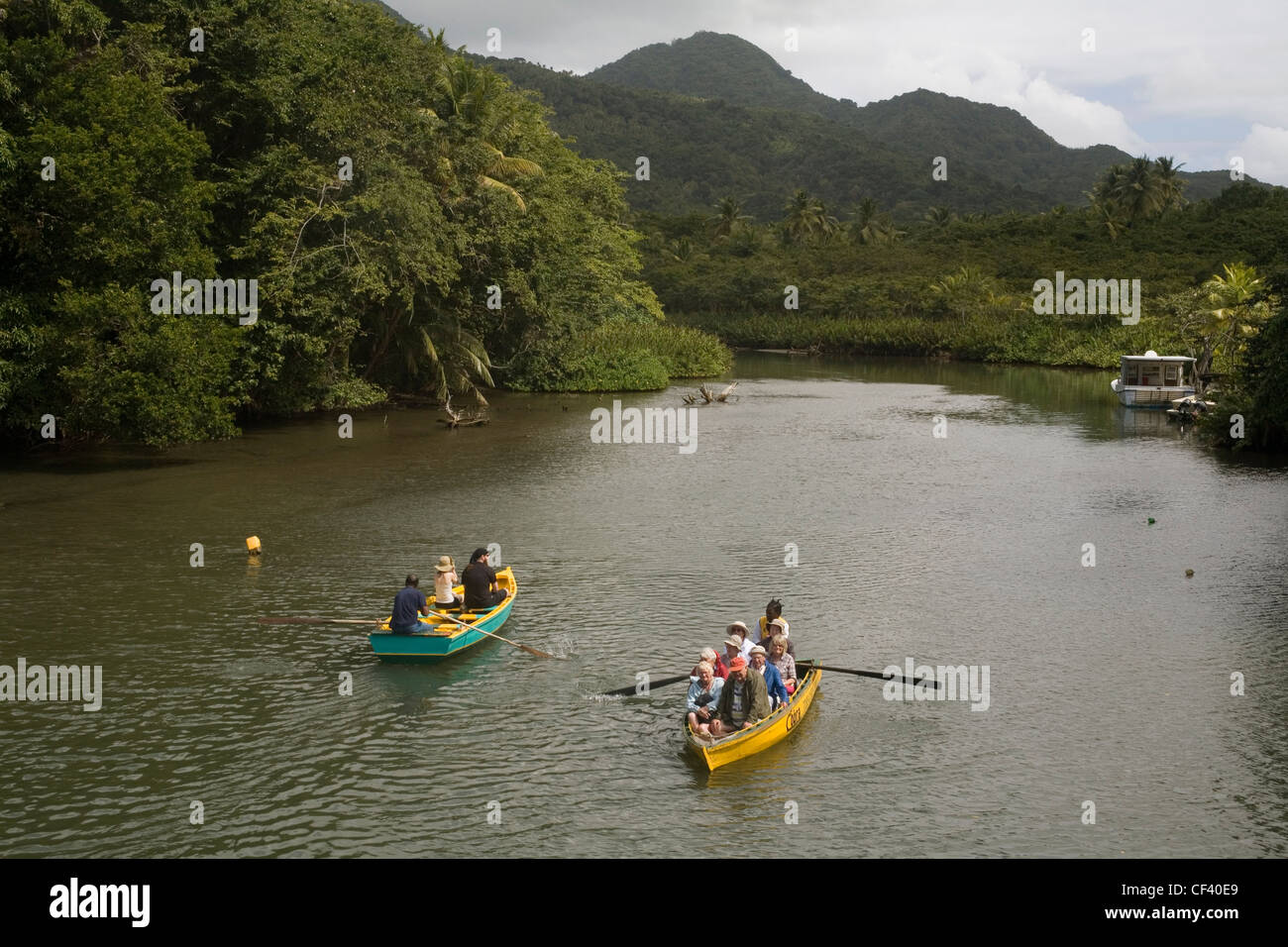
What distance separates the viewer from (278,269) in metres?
43.6

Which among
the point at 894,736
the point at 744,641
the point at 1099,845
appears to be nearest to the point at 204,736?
the point at 744,641

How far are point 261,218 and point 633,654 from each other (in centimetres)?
3151

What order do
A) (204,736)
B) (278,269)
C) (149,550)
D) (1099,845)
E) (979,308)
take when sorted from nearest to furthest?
(1099,845)
(204,736)
(149,550)
(278,269)
(979,308)

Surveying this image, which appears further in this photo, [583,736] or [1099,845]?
[583,736]

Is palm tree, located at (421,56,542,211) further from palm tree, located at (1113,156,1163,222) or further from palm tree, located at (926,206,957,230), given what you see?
palm tree, located at (926,206,957,230)

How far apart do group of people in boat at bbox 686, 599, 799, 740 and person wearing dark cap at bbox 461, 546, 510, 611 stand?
18.2ft

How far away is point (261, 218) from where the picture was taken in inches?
1786

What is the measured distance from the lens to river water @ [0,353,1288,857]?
1455cm

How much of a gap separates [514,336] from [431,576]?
3964 centimetres

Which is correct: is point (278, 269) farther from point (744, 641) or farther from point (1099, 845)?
point (1099, 845)

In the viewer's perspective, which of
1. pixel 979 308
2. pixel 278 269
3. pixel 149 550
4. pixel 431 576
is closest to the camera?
pixel 431 576

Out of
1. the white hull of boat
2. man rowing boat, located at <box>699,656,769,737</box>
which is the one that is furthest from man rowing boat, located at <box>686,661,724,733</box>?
the white hull of boat

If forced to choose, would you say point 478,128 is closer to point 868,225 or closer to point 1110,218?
point 1110,218

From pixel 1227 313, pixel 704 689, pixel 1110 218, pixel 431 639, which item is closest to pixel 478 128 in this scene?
pixel 431 639
